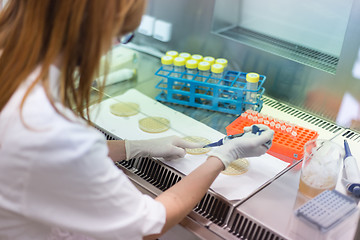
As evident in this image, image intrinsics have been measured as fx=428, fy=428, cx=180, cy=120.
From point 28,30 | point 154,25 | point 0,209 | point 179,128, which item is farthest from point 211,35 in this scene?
point 0,209

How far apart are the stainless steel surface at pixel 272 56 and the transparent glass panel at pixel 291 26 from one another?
0.05 feet

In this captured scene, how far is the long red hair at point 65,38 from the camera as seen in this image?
914 millimetres

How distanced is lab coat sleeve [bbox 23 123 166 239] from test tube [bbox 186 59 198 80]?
0.87m

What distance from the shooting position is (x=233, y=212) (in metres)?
1.26

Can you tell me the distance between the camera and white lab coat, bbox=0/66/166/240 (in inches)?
35.1

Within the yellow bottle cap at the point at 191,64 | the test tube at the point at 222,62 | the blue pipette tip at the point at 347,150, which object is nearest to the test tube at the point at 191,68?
the yellow bottle cap at the point at 191,64

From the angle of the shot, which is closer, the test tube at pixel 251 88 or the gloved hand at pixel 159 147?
the gloved hand at pixel 159 147

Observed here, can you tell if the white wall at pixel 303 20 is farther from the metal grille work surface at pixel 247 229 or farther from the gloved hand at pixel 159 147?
the metal grille work surface at pixel 247 229

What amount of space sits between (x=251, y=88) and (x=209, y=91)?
0.57ft

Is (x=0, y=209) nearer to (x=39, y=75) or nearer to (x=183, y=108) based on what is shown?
(x=39, y=75)

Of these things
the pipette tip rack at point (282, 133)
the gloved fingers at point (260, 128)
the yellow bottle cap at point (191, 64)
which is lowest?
the pipette tip rack at point (282, 133)

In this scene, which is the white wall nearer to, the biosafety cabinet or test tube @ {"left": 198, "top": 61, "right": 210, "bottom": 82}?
the biosafety cabinet

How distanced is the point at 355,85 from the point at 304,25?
0.36 m

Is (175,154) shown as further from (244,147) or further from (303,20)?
(303,20)
